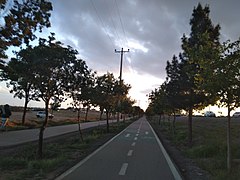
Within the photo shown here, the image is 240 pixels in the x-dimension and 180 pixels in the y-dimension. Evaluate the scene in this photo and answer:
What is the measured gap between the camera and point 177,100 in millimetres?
21125

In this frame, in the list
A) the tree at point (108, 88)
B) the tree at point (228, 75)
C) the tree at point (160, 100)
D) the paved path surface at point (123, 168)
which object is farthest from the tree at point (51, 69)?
the tree at point (108, 88)

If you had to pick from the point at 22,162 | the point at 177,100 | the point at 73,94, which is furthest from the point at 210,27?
the point at 22,162

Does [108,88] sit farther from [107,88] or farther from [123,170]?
[123,170]

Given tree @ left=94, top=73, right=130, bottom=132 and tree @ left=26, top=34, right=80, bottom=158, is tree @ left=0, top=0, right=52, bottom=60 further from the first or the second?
tree @ left=94, top=73, right=130, bottom=132

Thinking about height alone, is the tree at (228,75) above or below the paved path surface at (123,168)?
above

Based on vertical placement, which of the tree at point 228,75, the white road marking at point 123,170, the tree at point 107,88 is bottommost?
the white road marking at point 123,170

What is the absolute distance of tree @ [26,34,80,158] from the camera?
13.0 m

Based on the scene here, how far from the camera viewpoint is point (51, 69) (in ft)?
43.5

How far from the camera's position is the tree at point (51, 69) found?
1304cm

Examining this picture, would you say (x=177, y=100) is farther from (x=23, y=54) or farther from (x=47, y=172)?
(x=47, y=172)

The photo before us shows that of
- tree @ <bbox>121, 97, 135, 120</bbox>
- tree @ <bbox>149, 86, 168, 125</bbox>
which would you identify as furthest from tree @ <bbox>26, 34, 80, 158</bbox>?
tree @ <bbox>121, 97, 135, 120</bbox>

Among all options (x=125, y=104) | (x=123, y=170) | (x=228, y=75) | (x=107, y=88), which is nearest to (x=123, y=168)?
(x=123, y=170)

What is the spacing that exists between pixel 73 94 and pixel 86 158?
9.85ft

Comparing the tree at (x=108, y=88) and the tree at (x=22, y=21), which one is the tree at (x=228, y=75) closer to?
the tree at (x=22, y=21)
